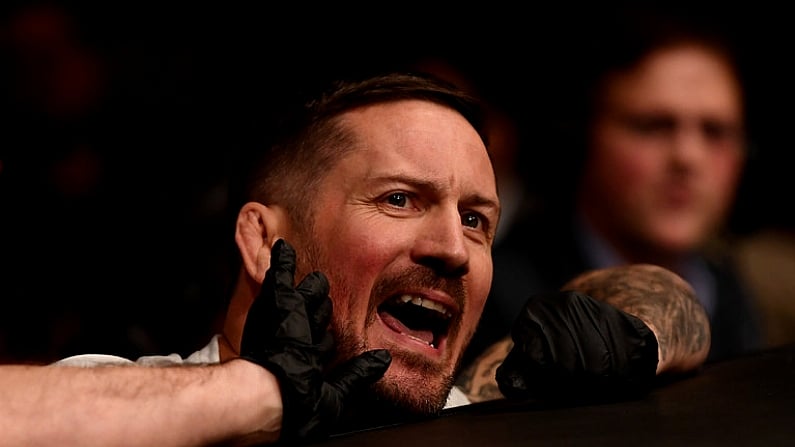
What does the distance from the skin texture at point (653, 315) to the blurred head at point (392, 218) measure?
30cm

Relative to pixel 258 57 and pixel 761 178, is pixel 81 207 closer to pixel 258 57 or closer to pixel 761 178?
pixel 258 57

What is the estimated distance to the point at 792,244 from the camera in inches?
150

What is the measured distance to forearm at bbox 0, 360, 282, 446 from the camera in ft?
4.18

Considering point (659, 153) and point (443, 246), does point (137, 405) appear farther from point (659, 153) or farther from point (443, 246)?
point (659, 153)

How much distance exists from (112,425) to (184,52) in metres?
2.05

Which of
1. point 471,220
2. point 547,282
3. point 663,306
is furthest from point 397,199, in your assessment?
point 547,282

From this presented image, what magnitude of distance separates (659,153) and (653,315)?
109cm

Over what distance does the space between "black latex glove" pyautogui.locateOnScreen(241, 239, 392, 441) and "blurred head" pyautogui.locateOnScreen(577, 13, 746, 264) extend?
1602 mm

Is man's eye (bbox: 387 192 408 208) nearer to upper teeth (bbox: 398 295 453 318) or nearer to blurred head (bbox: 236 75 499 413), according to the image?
blurred head (bbox: 236 75 499 413)

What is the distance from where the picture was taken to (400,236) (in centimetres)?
172

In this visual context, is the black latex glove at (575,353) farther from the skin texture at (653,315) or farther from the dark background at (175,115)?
the dark background at (175,115)

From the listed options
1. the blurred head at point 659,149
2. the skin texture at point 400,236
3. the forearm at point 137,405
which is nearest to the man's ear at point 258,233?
the skin texture at point 400,236

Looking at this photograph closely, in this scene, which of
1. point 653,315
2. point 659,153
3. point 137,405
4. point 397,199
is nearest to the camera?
point 137,405

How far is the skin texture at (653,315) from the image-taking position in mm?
1928
